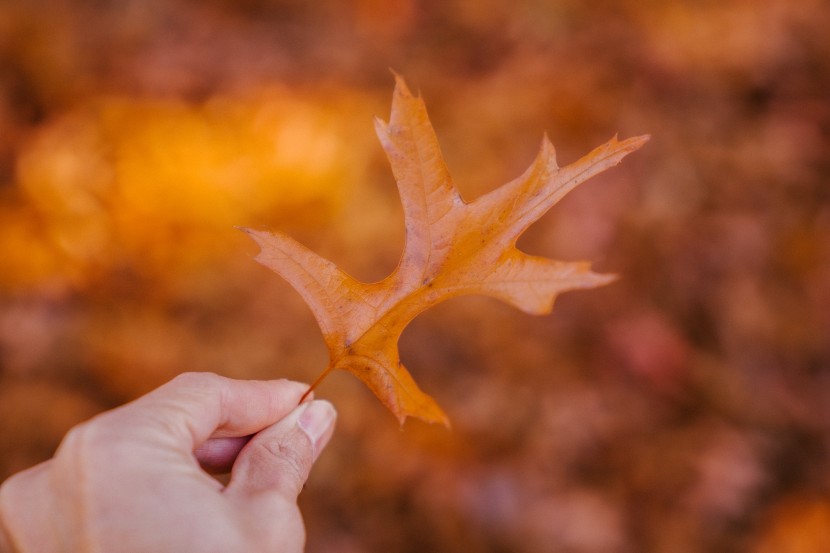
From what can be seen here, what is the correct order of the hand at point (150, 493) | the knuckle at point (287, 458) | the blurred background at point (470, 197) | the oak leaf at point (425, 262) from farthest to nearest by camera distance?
1. the blurred background at point (470, 197)
2. the knuckle at point (287, 458)
3. the oak leaf at point (425, 262)
4. the hand at point (150, 493)

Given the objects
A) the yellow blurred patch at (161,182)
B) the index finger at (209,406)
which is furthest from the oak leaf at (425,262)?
the yellow blurred patch at (161,182)

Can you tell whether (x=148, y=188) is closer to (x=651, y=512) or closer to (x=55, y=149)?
(x=55, y=149)

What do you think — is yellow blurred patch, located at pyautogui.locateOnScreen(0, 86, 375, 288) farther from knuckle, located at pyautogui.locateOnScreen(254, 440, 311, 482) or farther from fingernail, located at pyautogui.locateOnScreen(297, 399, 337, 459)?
knuckle, located at pyautogui.locateOnScreen(254, 440, 311, 482)

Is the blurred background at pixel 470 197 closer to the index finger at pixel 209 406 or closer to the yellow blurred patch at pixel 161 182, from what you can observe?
the yellow blurred patch at pixel 161 182

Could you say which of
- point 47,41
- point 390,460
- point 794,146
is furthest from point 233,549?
point 794,146

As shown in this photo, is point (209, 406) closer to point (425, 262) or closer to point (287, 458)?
point (287, 458)

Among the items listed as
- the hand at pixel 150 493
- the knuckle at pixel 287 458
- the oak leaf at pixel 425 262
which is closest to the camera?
the hand at pixel 150 493
